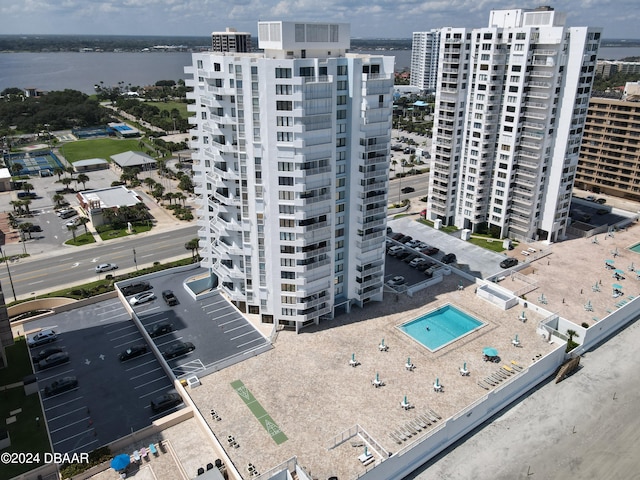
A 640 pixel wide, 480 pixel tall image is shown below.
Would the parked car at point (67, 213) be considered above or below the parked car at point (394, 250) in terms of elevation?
below

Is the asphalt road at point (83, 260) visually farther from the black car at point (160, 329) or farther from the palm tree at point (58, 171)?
the palm tree at point (58, 171)

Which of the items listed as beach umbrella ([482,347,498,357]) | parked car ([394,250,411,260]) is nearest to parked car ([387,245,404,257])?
parked car ([394,250,411,260])

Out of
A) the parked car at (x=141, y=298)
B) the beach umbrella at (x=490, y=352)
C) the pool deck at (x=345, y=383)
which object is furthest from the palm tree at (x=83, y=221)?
the beach umbrella at (x=490, y=352)

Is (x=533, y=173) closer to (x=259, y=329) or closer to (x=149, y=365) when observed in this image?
(x=259, y=329)

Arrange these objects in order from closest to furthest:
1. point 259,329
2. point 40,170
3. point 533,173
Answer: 1. point 259,329
2. point 533,173
3. point 40,170

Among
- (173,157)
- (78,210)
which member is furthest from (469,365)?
(173,157)

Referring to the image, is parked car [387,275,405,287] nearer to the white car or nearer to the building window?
the building window

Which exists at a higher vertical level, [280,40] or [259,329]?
[280,40]
